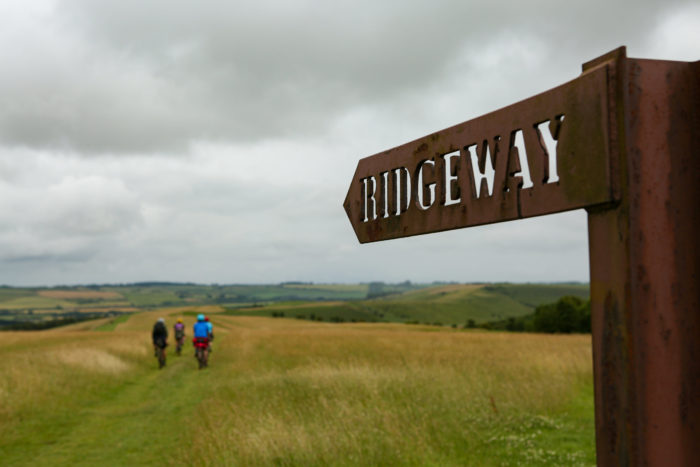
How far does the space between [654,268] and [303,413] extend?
7.68 m

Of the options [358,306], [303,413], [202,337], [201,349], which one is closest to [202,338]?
[202,337]

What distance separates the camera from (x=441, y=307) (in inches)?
4532

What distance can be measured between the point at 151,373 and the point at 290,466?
12516 millimetres

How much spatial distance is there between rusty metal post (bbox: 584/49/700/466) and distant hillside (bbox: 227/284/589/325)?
75.7m

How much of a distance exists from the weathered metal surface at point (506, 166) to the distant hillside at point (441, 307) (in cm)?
7492

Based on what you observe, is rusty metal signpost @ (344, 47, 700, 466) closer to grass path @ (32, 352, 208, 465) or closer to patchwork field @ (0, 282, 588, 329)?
grass path @ (32, 352, 208, 465)

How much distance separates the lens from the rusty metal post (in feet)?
4.71

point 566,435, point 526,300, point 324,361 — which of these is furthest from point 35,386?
point 526,300

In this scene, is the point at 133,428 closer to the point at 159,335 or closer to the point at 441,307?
Answer: the point at 159,335

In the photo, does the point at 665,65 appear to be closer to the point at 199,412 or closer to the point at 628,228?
the point at 628,228

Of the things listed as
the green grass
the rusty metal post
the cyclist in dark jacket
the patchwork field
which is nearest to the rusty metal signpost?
the rusty metal post

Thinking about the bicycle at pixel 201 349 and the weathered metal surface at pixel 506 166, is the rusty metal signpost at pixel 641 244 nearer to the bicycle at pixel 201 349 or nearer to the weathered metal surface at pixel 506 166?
the weathered metal surface at pixel 506 166

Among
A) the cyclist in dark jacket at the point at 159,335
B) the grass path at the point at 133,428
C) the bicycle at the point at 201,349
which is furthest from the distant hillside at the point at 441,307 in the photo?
the grass path at the point at 133,428

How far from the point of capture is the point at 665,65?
4.89 ft
